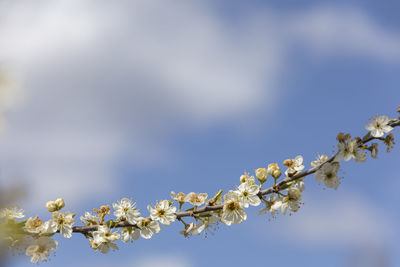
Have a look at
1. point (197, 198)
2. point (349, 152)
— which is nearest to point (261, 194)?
point (197, 198)

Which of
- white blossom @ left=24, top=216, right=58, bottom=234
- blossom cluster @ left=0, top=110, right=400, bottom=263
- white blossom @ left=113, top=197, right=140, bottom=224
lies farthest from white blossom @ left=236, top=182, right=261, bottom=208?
white blossom @ left=24, top=216, right=58, bottom=234

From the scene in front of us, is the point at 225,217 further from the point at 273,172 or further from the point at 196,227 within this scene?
the point at 273,172

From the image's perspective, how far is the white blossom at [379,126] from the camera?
164 inches

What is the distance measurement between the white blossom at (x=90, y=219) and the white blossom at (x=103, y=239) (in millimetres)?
173

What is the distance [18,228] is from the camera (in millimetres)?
3760

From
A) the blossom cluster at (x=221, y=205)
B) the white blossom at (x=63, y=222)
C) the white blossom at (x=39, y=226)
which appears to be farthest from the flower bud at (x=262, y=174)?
the white blossom at (x=39, y=226)

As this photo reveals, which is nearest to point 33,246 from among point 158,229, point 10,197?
point 158,229

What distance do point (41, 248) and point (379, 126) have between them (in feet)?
11.1

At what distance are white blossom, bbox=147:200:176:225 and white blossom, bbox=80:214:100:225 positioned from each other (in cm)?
55

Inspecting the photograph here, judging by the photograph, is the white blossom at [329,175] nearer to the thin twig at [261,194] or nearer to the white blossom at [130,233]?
the thin twig at [261,194]

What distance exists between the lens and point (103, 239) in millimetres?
4098

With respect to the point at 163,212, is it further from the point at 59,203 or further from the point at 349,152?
the point at 349,152

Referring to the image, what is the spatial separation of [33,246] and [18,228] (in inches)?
8.1

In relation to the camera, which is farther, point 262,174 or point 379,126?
point 262,174
